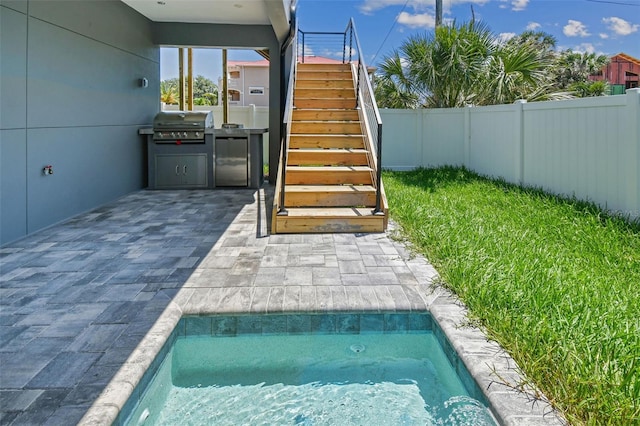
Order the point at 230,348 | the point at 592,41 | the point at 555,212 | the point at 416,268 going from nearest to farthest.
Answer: the point at 230,348 < the point at 416,268 < the point at 555,212 < the point at 592,41

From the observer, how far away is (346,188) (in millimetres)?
5586

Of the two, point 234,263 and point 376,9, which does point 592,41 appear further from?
point 234,263

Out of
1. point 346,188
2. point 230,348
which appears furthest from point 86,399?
point 346,188

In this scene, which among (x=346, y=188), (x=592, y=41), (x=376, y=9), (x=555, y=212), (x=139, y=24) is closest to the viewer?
(x=555, y=212)

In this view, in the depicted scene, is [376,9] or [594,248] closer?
[594,248]

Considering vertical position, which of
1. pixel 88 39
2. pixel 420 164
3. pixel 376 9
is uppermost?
pixel 376 9

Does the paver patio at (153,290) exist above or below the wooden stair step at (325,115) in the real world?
below

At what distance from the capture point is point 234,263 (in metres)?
3.74

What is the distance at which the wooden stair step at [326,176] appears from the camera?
582 centimetres

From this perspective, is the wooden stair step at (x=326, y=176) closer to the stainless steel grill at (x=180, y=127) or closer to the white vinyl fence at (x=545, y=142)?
the white vinyl fence at (x=545, y=142)

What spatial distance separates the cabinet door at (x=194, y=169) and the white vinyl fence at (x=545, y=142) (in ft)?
14.0

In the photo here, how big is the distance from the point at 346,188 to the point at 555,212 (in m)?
2.31

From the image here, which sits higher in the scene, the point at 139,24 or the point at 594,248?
the point at 139,24

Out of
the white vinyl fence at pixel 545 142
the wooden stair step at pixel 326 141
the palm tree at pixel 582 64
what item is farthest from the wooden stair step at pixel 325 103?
the palm tree at pixel 582 64
